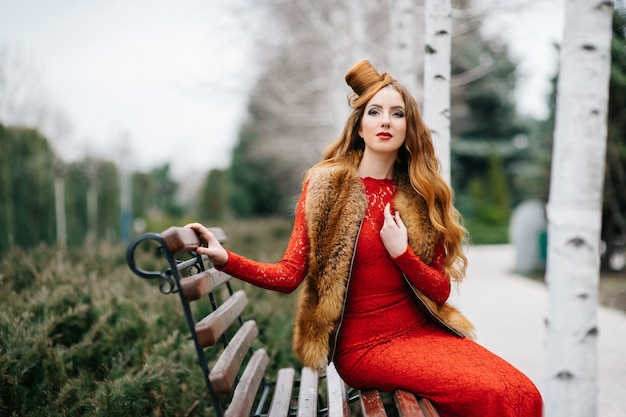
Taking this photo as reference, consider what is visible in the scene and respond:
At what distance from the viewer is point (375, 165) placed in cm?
266

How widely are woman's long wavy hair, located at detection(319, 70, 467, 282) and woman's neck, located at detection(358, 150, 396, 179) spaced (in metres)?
0.08

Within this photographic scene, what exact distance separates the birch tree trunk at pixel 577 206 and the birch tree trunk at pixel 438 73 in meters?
1.90

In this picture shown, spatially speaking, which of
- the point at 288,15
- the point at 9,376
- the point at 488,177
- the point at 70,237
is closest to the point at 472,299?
the point at 288,15

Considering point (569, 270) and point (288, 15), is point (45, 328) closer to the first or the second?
point (569, 270)

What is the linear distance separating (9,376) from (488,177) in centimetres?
2567

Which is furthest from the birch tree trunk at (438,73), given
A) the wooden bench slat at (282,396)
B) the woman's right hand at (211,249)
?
the woman's right hand at (211,249)

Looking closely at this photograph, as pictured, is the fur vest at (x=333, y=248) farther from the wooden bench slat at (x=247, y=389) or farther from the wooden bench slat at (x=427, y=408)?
the wooden bench slat at (x=427, y=408)

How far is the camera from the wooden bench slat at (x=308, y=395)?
2.38 m

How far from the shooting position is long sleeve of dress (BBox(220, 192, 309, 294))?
86.8 inches

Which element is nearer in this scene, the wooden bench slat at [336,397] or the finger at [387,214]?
the wooden bench slat at [336,397]

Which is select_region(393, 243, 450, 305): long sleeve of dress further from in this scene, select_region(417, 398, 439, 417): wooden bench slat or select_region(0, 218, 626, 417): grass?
select_region(0, 218, 626, 417): grass

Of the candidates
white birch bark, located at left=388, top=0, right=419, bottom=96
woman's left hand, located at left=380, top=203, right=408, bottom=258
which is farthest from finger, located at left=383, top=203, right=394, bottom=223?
white birch bark, located at left=388, top=0, right=419, bottom=96

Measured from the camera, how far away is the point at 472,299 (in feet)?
29.7

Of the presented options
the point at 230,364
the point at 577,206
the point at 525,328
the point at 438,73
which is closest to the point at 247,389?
the point at 230,364
